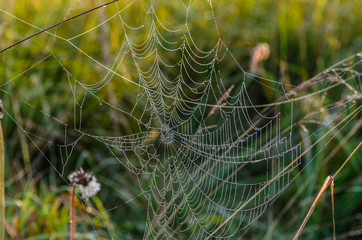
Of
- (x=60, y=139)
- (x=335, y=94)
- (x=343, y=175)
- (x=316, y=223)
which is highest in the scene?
(x=335, y=94)

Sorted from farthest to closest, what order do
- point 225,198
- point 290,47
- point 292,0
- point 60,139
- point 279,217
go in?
1. point 292,0
2. point 290,47
3. point 60,139
4. point 225,198
5. point 279,217

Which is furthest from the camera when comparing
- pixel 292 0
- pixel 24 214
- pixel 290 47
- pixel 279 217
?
pixel 292 0

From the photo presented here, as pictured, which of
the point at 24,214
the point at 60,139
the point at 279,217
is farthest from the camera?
the point at 60,139

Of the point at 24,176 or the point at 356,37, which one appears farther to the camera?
the point at 356,37

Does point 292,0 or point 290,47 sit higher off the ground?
point 292,0

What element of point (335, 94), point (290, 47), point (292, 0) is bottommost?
point (335, 94)

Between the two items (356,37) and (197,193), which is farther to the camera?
(356,37)

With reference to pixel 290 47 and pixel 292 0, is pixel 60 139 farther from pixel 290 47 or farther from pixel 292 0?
pixel 292 0

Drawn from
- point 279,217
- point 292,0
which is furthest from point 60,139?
point 292,0

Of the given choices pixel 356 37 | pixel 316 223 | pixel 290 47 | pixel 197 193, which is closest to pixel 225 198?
pixel 197 193
